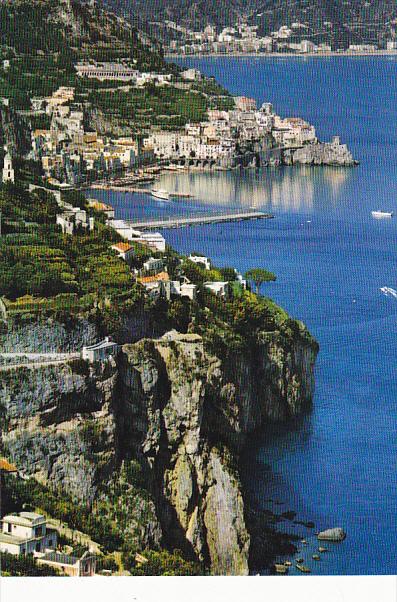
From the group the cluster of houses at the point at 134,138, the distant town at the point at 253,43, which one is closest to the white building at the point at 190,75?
the cluster of houses at the point at 134,138

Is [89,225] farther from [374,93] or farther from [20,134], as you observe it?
[374,93]

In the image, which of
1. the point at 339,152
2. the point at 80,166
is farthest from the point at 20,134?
the point at 339,152

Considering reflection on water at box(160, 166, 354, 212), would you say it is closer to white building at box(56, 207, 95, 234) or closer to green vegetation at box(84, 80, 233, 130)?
green vegetation at box(84, 80, 233, 130)

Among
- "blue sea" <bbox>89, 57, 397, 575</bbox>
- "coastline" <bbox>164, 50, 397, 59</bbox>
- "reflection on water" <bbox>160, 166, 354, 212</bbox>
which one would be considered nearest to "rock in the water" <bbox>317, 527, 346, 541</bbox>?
"blue sea" <bbox>89, 57, 397, 575</bbox>

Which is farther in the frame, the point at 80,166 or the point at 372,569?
the point at 80,166

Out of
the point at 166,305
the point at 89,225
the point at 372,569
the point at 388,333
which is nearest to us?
the point at 372,569

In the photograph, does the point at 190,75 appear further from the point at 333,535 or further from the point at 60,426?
the point at 60,426

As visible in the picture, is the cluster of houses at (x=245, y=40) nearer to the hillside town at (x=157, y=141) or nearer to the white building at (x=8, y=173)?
the hillside town at (x=157, y=141)
